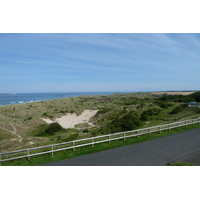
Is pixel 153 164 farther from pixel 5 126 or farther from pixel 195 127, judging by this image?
pixel 5 126

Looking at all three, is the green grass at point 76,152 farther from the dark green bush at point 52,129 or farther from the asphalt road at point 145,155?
the dark green bush at point 52,129

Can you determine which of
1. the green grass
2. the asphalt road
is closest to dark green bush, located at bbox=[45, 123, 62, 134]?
the green grass

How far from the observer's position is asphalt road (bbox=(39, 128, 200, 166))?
28.8ft

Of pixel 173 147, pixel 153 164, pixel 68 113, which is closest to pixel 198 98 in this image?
pixel 68 113

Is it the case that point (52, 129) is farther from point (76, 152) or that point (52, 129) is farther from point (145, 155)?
point (145, 155)

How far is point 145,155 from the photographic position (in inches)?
384

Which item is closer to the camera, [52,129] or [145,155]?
[145,155]

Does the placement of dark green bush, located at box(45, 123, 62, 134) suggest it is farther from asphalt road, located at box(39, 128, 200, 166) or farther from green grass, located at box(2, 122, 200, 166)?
asphalt road, located at box(39, 128, 200, 166)

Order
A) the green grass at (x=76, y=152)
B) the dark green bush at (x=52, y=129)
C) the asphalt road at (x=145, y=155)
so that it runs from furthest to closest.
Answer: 1. the dark green bush at (x=52, y=129)
2. the green grass at (x=76, y=152)
3. the asphalt road at (x=145, y=155)

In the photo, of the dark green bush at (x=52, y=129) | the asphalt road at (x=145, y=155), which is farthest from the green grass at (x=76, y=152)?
the dark green bush at (x=52, y=129)

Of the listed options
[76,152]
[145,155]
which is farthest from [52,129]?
[145,155]

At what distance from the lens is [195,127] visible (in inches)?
691

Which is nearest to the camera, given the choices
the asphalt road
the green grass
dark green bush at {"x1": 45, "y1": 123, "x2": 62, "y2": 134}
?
the asphalt road

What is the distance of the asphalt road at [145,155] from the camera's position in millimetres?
8773
